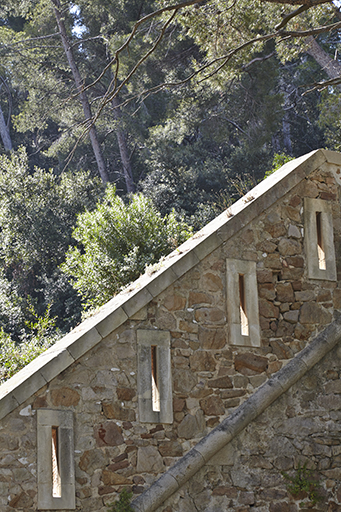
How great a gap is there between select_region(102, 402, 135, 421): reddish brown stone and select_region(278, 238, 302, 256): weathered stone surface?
2831 mm

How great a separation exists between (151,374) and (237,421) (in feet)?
3.84

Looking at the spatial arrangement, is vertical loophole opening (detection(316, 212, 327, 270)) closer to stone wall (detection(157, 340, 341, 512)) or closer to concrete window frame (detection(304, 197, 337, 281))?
concrete window frame (detection(304, 197, 337, 281))

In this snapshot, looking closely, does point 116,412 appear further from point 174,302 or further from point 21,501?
point 174,302

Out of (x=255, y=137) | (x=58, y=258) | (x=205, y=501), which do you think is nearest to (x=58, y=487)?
(x=205, y=501)

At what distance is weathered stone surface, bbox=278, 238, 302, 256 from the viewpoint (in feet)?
26.8

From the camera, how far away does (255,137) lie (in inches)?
956

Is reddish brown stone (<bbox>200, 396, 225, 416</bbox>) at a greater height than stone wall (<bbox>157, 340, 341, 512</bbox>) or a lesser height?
greater

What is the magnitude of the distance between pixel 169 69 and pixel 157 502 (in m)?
20.3

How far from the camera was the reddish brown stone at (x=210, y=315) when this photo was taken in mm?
7477

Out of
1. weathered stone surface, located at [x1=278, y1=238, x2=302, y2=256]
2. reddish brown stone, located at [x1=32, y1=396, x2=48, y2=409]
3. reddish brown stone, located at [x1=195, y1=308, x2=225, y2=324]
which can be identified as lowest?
reddish brown stone, located at [x1=32, y1=396, x2=48, y2=409]

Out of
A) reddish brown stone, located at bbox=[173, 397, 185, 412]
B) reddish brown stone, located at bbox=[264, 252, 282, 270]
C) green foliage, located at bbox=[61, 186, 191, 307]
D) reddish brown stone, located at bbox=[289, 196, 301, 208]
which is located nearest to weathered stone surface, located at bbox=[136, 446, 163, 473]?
reddish brown stone, located at bbox=[173, 397, 185, 412]

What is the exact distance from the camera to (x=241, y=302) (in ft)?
25.9

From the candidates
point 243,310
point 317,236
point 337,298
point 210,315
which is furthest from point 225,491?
point 317,236

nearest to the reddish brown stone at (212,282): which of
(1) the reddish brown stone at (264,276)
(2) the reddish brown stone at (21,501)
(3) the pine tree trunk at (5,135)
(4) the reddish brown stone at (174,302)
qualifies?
(4) the reddish brown stone at (174,302)
